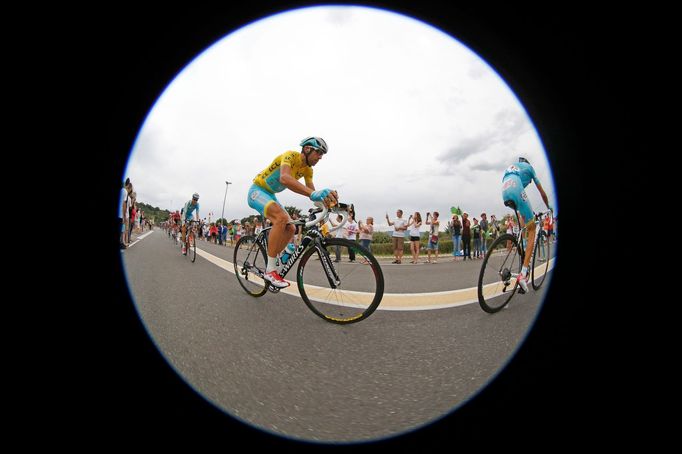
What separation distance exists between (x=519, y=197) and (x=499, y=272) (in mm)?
975

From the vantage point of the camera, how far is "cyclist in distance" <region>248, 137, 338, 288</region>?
2.54 m

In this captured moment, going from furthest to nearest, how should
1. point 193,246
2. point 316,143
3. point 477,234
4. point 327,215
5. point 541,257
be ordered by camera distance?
point 477,234 → point 193,246 → point 541,257 → point 316,143 → point 327,215

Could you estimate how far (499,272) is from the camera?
2.66 meters

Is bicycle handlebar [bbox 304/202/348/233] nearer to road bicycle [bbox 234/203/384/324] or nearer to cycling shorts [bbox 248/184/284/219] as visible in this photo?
road bicycle [bbox 234/203/384/324]

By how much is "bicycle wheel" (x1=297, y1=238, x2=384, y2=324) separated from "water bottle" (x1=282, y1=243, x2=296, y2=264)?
25 centimetres

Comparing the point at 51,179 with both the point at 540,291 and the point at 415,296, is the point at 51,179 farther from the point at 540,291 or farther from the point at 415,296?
the point at 540,291

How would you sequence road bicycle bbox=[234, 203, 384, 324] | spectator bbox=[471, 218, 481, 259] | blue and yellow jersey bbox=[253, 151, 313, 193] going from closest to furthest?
road bicycle bbox=[234, 203, 384, 324] → blue and yellow jersey bbox=[253, 151, 313, 193] → spectator bbox=[471, 218, 481, 259]

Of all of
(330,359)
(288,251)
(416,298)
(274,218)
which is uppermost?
(274,218)

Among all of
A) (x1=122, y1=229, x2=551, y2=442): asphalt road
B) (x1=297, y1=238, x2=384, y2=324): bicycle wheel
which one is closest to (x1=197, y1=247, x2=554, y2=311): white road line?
(x1=297, y1=238, x2=384, y2=324): bicycle wheel

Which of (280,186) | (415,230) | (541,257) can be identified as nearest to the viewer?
(280,186)

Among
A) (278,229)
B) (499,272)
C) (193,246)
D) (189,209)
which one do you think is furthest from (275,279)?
(189,209)

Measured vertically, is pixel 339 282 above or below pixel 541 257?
→ below

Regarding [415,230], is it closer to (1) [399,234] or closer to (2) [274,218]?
(1) [399,234]

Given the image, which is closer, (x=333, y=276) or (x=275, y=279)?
(x=333, y=276)
